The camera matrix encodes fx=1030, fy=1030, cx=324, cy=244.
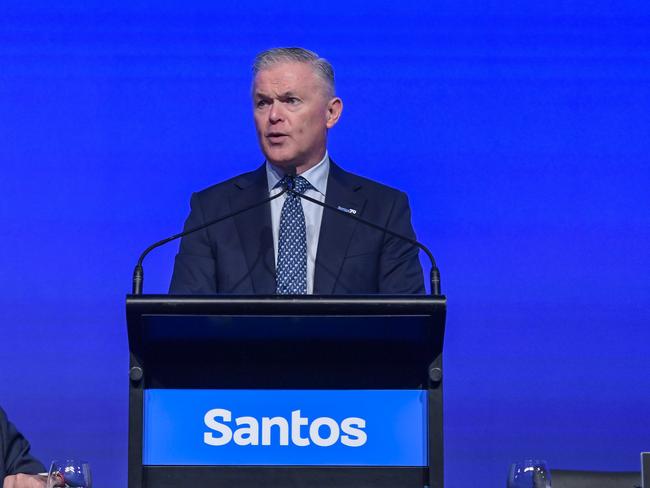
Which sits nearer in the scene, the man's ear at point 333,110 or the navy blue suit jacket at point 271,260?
the navy blue suit jacket at point 271,260

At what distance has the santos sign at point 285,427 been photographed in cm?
148

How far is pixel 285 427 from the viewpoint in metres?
1.48

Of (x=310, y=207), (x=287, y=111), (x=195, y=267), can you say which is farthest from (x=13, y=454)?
(x=287, y=111)

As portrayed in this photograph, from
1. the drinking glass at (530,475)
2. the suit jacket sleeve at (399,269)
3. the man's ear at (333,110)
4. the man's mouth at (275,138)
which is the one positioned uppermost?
the man's ear at (333,110)

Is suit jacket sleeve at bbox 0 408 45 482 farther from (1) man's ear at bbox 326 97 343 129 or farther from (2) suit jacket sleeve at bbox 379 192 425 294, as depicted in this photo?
(1) man's ear at bbox 326 97 343 129

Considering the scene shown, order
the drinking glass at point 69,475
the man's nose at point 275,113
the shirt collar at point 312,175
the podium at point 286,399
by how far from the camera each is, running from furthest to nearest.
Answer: the shirt collar at point 312,175 → the man's nose at point 275,113 → the drinking glass at point 69,475 → the podium at point 286,399

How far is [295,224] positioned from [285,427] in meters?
0.73

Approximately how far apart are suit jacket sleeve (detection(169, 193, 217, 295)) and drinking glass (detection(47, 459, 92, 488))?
568 mm

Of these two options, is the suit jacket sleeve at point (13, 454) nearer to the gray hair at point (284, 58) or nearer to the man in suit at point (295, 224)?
the man in suit at point (295, 224)

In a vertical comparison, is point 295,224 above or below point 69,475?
above

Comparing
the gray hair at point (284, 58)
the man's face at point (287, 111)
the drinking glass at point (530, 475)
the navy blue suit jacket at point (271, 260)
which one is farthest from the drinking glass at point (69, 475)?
the gray hair at point (284, 58)

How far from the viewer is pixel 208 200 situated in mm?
2355

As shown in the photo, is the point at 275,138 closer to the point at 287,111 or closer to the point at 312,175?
the point at 287,111

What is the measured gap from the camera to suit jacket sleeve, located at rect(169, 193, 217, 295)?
2.16m
